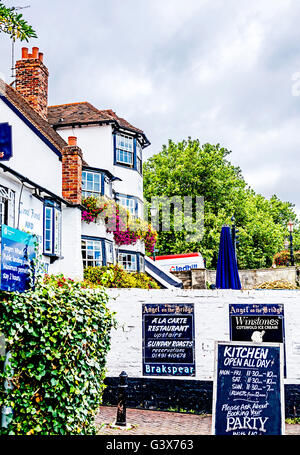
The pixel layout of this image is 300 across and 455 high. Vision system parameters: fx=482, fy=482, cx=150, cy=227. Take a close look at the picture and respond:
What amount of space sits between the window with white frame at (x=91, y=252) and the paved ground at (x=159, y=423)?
28.3ft

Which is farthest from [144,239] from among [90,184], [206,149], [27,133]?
[206,149]

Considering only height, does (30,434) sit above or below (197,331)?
below

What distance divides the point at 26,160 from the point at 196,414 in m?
8.71

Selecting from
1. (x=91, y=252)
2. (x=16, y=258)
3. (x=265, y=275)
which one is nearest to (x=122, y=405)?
(x=16, y=258)

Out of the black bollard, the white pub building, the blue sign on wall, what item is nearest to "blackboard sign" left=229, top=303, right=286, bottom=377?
the black bollard

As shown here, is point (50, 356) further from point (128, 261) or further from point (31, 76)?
point (31, 76)

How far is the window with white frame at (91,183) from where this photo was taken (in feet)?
61.5

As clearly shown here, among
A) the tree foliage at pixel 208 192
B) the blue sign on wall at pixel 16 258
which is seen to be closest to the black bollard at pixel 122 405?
the blue sign on wall at pixel 16 258

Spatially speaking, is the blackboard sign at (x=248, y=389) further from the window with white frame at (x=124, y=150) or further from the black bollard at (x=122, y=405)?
the window with white frame at (x=124, y=150)

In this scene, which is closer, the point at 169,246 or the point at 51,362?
the point at 51,362

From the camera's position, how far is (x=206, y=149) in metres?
36.9

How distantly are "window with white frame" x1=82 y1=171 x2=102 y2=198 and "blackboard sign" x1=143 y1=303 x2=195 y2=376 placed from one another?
9026mm

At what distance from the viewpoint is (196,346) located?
1031 centimetres

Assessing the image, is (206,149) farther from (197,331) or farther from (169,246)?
(197,331)
